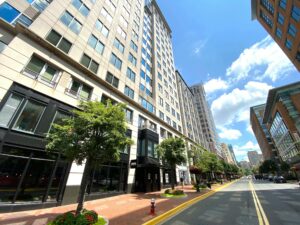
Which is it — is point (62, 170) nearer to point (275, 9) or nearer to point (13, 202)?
point (13, 202)

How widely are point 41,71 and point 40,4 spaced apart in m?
7.29

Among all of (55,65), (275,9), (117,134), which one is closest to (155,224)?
(117,134)

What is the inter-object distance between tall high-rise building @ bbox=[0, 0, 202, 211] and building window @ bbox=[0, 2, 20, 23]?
0.24 feet

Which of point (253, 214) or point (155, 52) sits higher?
point (155, 52)

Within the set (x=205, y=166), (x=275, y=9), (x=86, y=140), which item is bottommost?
(x=86, y=140)

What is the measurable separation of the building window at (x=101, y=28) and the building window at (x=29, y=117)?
47.1ft

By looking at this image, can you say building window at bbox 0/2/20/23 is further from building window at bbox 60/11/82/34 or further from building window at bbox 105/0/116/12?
building window at bbox 105/0/116/12

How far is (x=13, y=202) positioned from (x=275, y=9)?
52406 millimetres

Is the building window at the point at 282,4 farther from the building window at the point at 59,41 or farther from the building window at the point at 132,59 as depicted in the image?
the building window at the point at 59,41

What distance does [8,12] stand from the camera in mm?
12797

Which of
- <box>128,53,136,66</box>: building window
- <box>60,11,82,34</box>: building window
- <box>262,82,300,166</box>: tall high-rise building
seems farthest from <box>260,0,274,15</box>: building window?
<box>60,11,82,34</box>: building window

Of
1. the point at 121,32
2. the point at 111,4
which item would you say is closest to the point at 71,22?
the point at 121,32

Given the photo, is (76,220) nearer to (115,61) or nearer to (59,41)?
(59,41)

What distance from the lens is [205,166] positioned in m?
32.5
